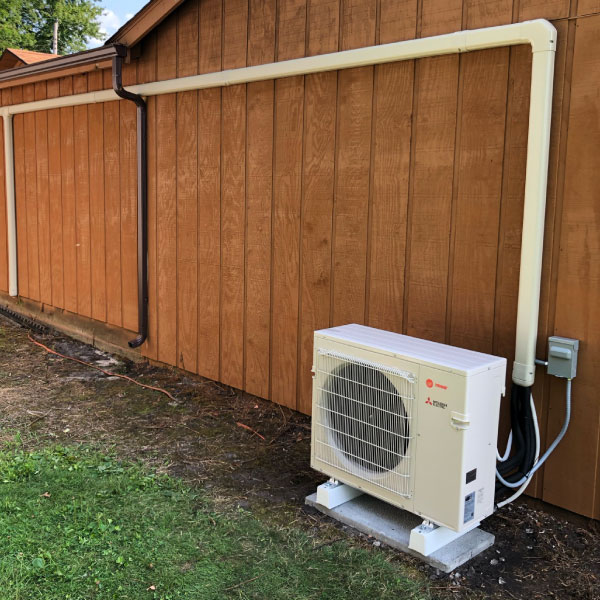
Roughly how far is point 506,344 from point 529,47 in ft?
3.99

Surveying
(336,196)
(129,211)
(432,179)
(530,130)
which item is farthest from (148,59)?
(530,130)

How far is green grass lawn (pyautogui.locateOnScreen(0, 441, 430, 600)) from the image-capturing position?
231 cm

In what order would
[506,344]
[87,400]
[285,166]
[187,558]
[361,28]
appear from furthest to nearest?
1. [87,400]
2. [285,166]
3. [361,28]
4. [506,344]
5. [187,558]

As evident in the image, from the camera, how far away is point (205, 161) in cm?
442

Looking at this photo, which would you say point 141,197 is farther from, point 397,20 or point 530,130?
point 530,130

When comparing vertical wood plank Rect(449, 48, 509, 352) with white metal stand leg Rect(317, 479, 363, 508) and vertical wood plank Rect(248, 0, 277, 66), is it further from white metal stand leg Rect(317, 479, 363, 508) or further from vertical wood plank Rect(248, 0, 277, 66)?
vertical wood plank Rect(248, 0, 277, 66)

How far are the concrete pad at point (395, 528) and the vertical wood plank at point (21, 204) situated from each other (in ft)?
15.3

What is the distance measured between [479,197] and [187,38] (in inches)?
99.9

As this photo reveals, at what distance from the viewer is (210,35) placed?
4301 millimetres

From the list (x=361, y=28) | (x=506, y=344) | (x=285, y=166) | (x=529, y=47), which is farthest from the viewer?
(x=285, y=166)

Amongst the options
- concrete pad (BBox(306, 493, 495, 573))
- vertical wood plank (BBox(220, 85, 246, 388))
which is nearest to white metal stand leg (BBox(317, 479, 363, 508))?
concrete pad (BBox(306, 493, 495, 573))

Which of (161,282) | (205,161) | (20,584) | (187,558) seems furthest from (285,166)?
(20,584)

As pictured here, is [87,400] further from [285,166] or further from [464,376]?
[464,376]

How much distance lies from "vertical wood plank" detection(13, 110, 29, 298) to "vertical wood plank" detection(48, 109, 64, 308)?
554 mm
